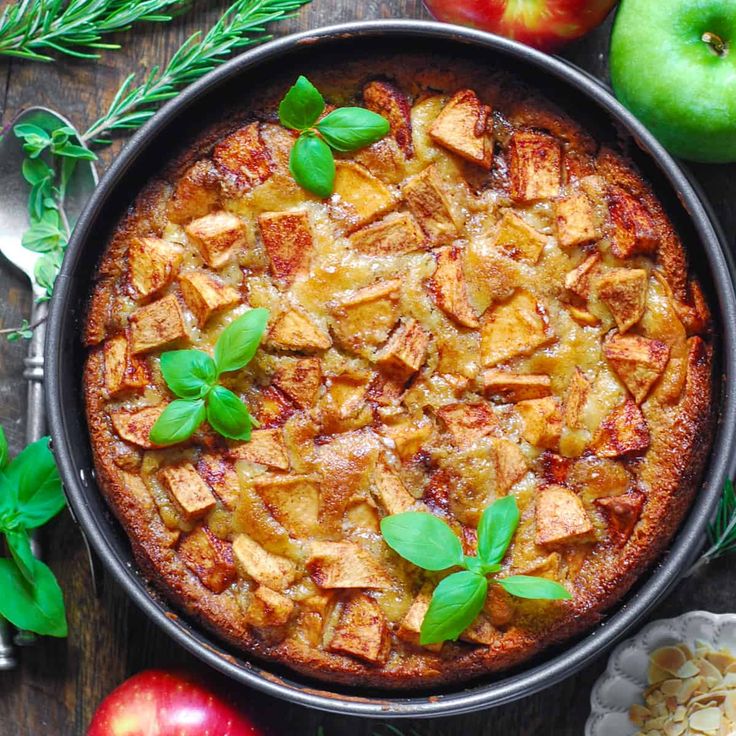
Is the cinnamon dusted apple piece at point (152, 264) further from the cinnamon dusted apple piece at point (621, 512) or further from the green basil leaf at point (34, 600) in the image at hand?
the cinnamon dusted apple piece at point (621, 512)

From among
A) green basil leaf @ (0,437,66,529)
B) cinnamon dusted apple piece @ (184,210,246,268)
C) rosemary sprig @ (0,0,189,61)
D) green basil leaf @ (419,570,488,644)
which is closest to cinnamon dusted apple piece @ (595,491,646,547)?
green basil leaf @ (419,570,488,644)

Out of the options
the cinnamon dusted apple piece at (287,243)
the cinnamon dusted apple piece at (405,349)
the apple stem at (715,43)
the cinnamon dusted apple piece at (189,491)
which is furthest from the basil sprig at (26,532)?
the apple stem at (715,43)

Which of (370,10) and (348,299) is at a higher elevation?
(370,10)

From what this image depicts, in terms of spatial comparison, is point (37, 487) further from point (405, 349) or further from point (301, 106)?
point (301, 106)

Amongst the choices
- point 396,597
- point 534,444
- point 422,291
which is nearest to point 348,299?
point 422,291

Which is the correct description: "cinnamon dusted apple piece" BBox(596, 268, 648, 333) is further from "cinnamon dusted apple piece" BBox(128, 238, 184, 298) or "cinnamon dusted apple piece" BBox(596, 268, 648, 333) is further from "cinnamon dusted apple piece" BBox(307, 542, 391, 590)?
"cinnamon dusted apple piece" BBox(128, 238, 184, 298)

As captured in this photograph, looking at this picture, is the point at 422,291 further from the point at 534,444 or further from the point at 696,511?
the point at 696,511
